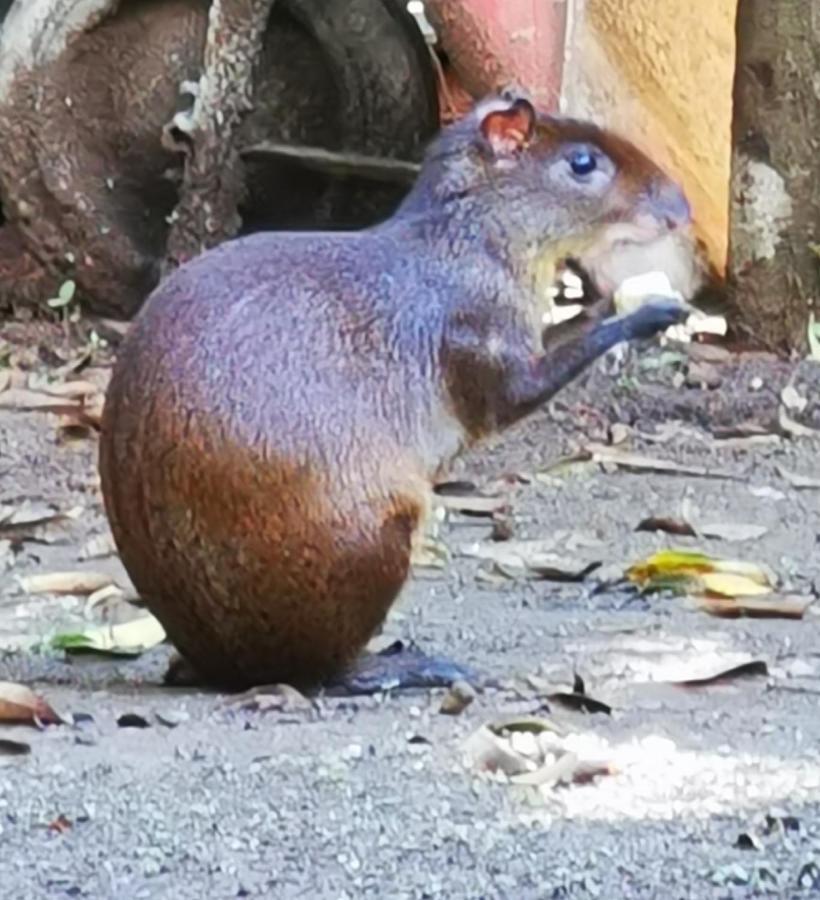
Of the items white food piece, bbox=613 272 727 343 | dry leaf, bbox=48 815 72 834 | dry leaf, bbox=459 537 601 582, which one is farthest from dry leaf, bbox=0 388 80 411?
dry leaf, bbox=48 815 72 834

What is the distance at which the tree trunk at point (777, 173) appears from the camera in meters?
7.44

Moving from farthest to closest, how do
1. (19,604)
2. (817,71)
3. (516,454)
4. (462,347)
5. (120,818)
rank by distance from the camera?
1. (817,71)
2. (516,454)
3. (19,604)
4. (462,347)
5. (120,818)

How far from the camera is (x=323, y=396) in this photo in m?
3.90

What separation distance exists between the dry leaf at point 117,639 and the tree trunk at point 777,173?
10.7 feet

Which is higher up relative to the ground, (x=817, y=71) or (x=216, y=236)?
(x=817, y=71)

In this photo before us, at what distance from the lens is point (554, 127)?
4.37m

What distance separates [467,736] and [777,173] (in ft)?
14.0

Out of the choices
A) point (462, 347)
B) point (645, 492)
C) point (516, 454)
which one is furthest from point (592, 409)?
point (462, 347)

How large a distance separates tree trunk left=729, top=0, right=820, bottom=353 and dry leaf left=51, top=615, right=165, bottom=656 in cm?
326

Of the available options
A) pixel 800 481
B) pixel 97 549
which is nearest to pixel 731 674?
pixel 97 549

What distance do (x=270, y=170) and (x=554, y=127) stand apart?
3891 millimetres

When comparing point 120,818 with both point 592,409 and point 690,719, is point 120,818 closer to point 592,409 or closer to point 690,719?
point 690,719

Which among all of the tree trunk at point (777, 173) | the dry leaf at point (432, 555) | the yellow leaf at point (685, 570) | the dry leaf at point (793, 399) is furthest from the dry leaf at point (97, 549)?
the tree trunk at point (777, 173)

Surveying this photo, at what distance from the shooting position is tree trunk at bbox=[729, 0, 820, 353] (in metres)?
7.44
